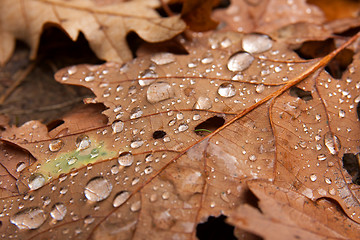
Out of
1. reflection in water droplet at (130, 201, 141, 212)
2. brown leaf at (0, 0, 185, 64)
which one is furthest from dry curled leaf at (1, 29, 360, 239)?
brown leaf at (0, 0, 185, 64)

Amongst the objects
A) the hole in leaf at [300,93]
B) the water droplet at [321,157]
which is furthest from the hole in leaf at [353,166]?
the hole in leaf at [300,93]

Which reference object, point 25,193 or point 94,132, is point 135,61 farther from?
point 25,193

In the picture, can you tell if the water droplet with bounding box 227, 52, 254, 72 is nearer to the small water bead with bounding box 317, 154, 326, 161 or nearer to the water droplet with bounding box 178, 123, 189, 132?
the water droplet with bounding box 178, 123, 189, 132

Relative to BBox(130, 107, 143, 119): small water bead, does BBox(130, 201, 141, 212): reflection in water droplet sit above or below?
below

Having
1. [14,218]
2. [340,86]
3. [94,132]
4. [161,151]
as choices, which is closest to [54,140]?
[94,132]

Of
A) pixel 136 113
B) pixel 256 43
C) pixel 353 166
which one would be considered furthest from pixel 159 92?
pixel 353 166

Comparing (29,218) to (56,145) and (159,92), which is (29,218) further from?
(159,92)

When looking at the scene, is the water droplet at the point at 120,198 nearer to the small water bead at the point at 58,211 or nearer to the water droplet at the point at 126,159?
the water droplet at the point at 126,159
